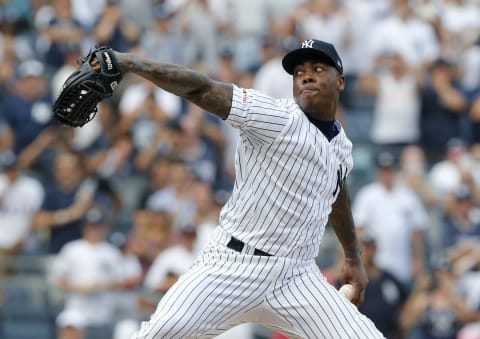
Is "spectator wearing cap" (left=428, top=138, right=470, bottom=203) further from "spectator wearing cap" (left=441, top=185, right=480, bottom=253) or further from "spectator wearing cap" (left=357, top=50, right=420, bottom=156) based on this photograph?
"spectator wearing cap" (left=357, top=50, right=420, bottom=156)

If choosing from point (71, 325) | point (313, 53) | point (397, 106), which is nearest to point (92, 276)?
point (71, 325)

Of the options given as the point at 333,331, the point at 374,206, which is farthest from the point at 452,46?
the point at 333,331

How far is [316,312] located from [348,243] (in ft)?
2.73

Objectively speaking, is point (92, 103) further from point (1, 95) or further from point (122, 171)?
point (1, 95)

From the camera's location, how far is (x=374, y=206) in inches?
423

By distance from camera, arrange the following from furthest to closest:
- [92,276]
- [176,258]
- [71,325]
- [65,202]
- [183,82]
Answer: [65,202] < [92,276] < [176,258] < [71,325] < [183,82]

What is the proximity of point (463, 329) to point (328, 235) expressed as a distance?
1.99 m

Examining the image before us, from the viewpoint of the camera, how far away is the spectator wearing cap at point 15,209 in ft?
37.1

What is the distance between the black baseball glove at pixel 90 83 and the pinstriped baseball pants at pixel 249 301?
111 cm

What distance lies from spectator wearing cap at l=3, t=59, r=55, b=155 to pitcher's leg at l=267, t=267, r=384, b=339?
21.8 feet

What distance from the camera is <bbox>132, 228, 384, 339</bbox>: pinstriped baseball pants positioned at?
578cm

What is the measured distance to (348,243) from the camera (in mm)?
6668

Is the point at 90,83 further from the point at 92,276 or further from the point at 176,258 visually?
the point at 92,276

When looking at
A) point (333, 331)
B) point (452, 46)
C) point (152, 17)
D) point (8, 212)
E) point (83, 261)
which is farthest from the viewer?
point (152, 17)
